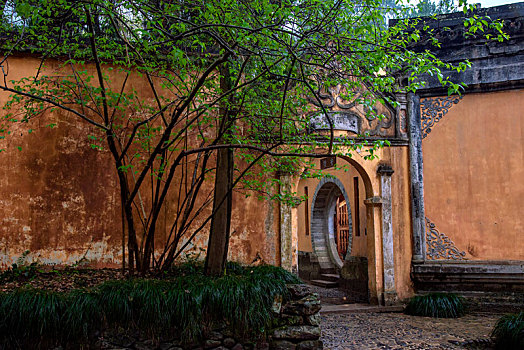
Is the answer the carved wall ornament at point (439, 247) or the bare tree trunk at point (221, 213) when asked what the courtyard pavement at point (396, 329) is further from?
the bare tree trunk at point (221, 213)

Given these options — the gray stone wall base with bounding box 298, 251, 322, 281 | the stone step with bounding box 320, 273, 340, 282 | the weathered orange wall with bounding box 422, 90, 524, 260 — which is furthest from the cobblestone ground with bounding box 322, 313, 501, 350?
the gray stone wall base with bounding box 298, 251, 322, 281

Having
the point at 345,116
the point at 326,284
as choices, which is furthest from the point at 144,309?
the point at 326,284

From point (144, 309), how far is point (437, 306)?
5.15m

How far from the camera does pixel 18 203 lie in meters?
6.04

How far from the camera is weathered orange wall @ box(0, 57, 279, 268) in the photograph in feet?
19.8

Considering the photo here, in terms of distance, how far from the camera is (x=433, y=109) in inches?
319

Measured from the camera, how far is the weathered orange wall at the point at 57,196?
6.02 metres

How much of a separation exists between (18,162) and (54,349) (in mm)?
3126

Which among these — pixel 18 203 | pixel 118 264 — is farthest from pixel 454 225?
pixel 18 203

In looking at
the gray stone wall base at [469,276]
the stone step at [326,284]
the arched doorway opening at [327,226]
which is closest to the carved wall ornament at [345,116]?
the gray stone wall base at [469,276]

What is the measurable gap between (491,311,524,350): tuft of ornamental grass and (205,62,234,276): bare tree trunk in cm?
332

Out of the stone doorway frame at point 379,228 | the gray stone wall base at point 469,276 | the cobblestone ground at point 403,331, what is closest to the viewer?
the cobblestone ground at point 403,331

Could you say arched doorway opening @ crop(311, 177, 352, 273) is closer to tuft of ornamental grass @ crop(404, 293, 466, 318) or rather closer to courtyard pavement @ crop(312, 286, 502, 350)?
courtyard pavement @ crop(312, 286, 502, 350)

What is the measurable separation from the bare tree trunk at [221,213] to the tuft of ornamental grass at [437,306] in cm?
388
